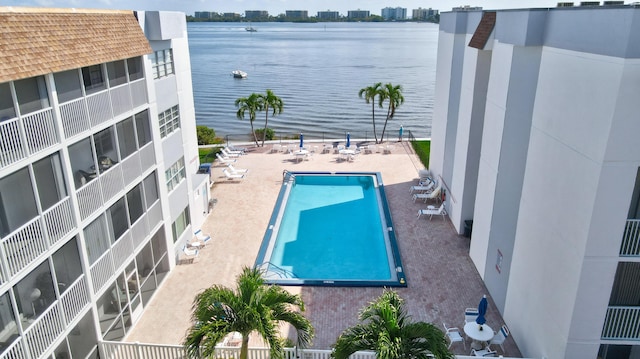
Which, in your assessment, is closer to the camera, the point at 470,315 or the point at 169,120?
the point at 470,315

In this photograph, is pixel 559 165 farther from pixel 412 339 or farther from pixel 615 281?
pixel 412 339

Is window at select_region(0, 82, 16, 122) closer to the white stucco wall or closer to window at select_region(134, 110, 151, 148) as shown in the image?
window at select_region(134, 110, 151, 148)

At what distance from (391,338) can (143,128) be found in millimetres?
9932

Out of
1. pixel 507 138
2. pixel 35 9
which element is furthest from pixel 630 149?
pixel 35 9

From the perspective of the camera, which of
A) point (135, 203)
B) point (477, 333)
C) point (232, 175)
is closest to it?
point (477, 333)

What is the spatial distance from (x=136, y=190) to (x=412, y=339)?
9.32 m

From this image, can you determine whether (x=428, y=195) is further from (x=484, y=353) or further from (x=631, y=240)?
(x=631, y=240)

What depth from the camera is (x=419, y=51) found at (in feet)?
467

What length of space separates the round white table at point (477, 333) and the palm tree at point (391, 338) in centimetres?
406

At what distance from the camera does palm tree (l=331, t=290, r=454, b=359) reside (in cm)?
872

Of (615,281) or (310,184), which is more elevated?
(615,281)

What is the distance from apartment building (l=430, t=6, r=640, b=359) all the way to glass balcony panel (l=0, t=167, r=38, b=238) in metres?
11.3

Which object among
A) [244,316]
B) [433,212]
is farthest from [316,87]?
[244,316]

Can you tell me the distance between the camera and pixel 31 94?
9.52 m
